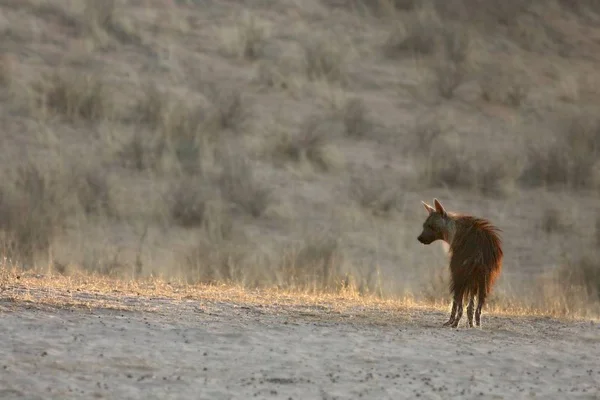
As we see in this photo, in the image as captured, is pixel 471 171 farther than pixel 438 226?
Yes

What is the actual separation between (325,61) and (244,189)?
22.4 feet

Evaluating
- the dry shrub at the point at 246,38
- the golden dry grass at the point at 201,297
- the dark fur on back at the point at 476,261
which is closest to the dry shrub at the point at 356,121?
the dry shrub at the point at 246,38

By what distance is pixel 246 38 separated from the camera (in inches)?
1140

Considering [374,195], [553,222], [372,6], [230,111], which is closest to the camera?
[553,222]

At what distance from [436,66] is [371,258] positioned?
9.63 m

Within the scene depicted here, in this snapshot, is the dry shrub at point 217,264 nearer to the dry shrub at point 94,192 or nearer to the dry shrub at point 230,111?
the dry shrub at point 94,192

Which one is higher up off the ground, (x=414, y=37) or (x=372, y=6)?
(x=372, y=6)

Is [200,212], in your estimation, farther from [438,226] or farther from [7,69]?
[438,226]

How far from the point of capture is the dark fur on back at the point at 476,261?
467 inches

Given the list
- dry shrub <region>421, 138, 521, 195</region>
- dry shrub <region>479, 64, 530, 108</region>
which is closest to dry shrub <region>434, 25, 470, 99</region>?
dry shrub <region>479, 64, 530, 108</region>

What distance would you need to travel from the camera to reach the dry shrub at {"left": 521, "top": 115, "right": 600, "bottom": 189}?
24.7m

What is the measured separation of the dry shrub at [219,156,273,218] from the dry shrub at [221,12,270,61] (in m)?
5.44

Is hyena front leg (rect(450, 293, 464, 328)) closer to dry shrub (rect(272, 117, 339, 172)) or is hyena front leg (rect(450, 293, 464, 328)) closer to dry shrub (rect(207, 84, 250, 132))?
dry shrub (rect(272, 117, 339, 172))

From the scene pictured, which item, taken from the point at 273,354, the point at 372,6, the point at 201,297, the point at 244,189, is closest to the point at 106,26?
the point at 372,6
